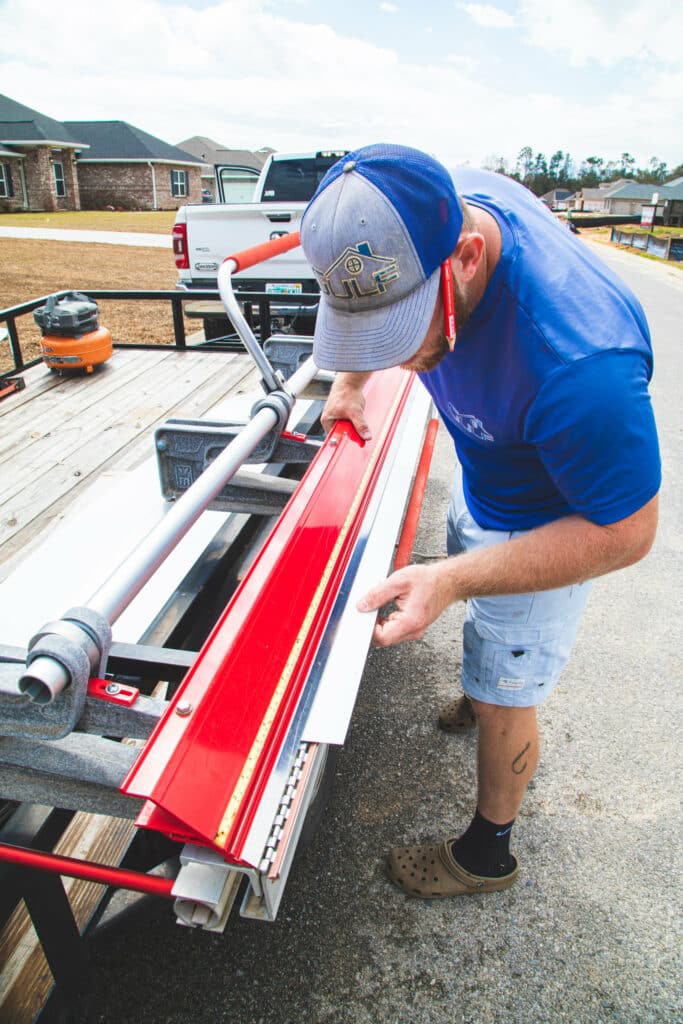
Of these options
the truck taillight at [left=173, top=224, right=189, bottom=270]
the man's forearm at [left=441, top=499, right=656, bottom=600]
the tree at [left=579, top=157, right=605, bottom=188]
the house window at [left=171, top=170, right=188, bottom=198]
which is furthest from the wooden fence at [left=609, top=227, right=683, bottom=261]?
the tree at [left=579, top=157, right=605, bottom=188]

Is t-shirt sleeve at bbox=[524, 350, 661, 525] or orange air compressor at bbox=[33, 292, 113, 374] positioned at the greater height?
t-shirt sleeve at bbox=[524, 350, 661, 525]

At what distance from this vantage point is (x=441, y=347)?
136 centimetres

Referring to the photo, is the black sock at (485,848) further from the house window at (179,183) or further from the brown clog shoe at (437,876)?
the house window at (179,183)

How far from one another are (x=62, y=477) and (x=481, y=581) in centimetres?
279

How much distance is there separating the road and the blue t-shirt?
1.31 m

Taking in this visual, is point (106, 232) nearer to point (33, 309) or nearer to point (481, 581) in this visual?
point (33, 309)

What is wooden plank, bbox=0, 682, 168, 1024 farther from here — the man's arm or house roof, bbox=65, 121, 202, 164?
house roof, bbox=65, 121, 202, 164

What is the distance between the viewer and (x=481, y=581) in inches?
56.7

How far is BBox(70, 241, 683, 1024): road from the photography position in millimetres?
1745

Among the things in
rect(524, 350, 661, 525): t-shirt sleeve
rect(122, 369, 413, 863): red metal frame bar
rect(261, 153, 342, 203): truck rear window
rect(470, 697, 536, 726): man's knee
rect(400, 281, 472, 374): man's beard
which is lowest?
rect(470, 697, 536, 726): man's knee

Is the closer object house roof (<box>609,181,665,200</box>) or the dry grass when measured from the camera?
the dry grass

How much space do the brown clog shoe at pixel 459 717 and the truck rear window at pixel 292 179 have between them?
6868mm

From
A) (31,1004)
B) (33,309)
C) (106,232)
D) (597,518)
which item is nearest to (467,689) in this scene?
(597,518)

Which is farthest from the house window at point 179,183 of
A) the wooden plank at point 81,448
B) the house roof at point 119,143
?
the wooden plank at point 81,448
